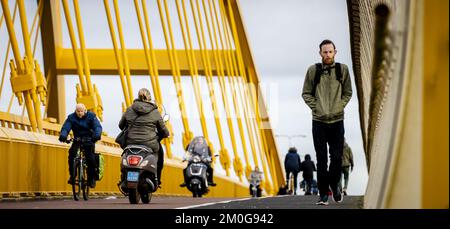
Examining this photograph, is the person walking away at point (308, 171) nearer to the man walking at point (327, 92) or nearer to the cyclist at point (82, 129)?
the cyclist at point (82, 129)

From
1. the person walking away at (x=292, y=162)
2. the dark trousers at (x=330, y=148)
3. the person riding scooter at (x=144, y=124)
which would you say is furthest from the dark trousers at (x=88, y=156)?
the person walking away at (x=292, y=162)

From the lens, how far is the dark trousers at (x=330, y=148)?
39.0 ft

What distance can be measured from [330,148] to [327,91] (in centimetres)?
63

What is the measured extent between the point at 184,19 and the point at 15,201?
29935 mm

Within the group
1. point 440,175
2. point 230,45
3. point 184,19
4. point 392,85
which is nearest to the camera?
point 440,175

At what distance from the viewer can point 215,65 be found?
49.3m

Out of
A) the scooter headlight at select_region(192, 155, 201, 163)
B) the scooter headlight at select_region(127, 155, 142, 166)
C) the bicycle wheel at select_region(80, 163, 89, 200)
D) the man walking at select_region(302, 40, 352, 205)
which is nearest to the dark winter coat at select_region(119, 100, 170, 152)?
the scooter headlight at select_region(127, 155, 142, 166)

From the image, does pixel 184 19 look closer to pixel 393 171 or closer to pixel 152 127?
pixel 152 127

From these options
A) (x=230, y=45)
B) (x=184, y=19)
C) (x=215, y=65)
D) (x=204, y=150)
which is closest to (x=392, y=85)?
(x=204, y=150)

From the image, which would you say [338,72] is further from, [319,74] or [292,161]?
[292,161]

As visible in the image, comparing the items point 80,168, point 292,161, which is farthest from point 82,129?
point 292,161

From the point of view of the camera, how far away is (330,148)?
477 inches

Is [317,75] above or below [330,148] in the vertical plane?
above

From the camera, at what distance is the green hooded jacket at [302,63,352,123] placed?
11758 millimetres
